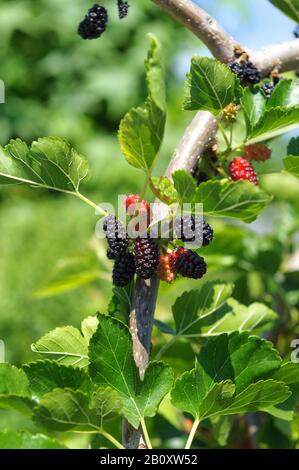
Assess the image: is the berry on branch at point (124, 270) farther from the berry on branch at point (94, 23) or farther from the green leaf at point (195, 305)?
the berry on branch at point (94, 23)

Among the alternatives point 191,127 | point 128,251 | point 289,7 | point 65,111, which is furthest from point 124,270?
point 65,111

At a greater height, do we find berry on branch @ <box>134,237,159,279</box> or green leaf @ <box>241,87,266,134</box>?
green leaf @ <box>241,87,266,134</box>

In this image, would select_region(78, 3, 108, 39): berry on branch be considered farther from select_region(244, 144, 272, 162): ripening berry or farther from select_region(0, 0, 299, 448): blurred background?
select_region(0, 0, 299, 448): blurred background

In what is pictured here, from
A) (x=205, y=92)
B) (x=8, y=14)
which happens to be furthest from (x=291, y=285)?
(x=8, y=14)

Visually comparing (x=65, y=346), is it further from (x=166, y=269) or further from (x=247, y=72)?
(x=247, y=72)

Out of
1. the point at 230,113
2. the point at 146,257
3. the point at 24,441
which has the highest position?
the point at 230,113

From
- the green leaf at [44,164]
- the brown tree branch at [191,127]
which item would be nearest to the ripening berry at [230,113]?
the brown tree branch at [191,127]

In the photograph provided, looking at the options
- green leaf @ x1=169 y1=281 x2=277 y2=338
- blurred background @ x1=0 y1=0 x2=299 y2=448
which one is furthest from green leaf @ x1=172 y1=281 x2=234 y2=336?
blurred background @ x1=0 y1=0 x2=299 y2=448
